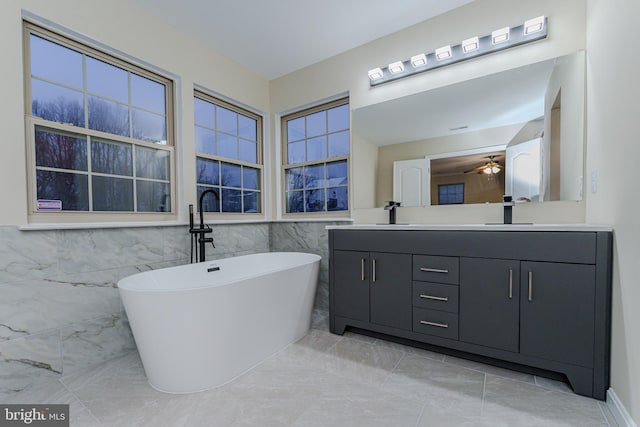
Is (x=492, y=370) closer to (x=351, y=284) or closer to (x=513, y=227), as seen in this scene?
(x=513, y=227)

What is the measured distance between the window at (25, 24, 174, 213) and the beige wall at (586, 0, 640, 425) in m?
3.01

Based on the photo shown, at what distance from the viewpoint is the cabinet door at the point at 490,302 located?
1684mm

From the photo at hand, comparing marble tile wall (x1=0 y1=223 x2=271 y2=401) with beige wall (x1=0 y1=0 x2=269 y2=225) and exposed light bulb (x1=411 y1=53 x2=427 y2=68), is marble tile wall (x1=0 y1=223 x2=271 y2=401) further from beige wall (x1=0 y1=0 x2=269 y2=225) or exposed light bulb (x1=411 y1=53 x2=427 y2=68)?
exposed light bulb (x1=411 y1=53 x2=427 y2=68)

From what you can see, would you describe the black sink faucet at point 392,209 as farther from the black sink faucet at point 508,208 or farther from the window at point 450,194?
the black sink faucet at point 508,208

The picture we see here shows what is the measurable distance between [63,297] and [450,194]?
113 inches

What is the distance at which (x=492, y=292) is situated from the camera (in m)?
1.75

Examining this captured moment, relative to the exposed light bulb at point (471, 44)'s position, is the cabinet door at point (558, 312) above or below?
below

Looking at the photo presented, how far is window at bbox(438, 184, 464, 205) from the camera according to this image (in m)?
2.30

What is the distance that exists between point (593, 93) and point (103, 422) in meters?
3.26

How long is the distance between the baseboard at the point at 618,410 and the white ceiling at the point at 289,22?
2691 mm

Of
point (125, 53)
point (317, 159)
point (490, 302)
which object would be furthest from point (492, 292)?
point (125, 53)

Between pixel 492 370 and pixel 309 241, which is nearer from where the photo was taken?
pixel 492 370

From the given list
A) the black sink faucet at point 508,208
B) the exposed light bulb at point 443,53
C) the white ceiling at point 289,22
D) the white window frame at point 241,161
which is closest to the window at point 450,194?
the black sink faucet at point 508,208

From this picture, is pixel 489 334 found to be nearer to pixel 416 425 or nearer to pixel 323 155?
pixel 416 425
